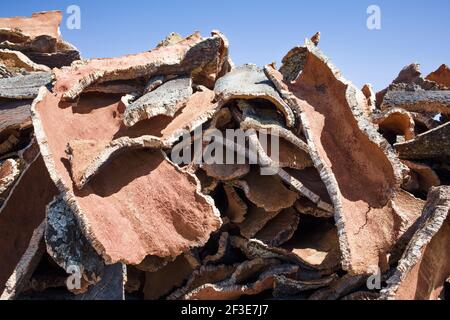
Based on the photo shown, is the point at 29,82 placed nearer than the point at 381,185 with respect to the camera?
No

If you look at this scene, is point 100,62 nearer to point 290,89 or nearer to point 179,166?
point 179,166

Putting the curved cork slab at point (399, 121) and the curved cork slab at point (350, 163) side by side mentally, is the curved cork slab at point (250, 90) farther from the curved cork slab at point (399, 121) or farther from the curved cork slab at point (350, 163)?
the curved cork slab at point (399, 121)

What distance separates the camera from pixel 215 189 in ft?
9.47

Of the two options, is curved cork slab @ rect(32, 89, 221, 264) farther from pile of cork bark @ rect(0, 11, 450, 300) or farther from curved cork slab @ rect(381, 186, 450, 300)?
curved cork slab @ rect(381, 186, 450, 300)

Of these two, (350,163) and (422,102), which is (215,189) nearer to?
(350,163)

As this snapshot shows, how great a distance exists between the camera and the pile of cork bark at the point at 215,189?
2227 millimetres

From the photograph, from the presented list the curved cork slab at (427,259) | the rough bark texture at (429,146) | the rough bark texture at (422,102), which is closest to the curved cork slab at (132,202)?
the curved cork slab at (427,259)

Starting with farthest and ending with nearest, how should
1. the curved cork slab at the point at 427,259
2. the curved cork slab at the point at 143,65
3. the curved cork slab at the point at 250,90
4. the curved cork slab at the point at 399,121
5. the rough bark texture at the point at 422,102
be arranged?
1. the rough bark texture at the point at 422,102
2. the curved cork slab at the point at 399,121
3. the curved cork slab at the point at 143,65
4. the curved cork slab at the point at 250,90
5. the curved cork slab at the point at 427,259

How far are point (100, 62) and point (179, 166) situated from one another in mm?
1168

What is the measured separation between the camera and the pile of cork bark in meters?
2.23

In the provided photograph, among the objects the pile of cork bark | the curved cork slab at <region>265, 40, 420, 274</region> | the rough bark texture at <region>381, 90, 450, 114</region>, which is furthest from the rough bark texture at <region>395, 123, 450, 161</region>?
the rough bark texture at <region>381, 90, 450, 114</region>
